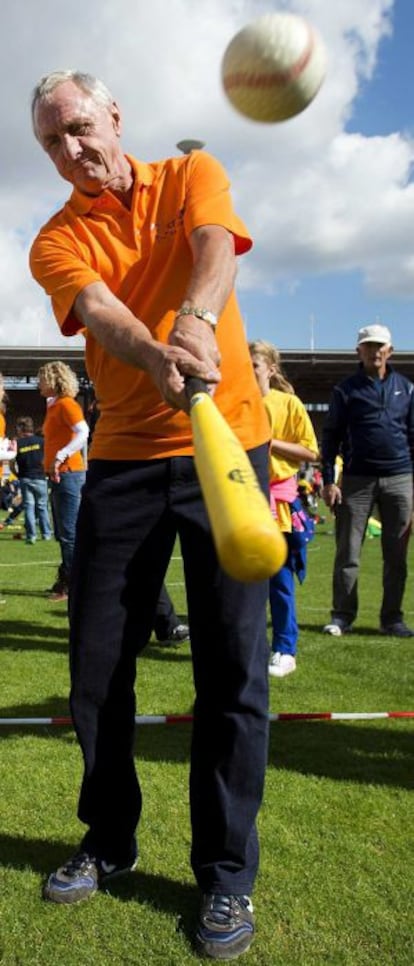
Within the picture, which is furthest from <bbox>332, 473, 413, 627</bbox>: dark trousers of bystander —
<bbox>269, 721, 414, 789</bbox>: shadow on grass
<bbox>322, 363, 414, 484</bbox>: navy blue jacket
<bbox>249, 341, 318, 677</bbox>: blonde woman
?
<bbox>269, 721, 414, 789</bbox>: shadow on grass

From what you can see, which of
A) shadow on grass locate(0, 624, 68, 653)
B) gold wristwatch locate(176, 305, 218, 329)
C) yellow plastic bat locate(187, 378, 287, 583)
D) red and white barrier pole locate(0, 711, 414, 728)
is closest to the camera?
yellow plastic bat locate(187, 378, 287, 583)

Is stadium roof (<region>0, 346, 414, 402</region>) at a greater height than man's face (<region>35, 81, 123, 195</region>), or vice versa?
stadium roof (<region>0, 346, 414, 402</region>)

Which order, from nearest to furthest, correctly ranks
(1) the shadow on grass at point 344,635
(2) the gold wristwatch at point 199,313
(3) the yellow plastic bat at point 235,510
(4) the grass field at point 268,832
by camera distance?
(3) the yellow plastic bat at point 235,510
(2) the gold wristwatch at point 199,313
(4) the grass field at point 268,832
(1) the shadow on grass at point 344,635

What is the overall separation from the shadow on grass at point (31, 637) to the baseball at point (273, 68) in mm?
4841

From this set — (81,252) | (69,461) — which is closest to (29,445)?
(69,461)

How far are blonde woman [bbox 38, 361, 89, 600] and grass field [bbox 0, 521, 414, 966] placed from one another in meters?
2.86

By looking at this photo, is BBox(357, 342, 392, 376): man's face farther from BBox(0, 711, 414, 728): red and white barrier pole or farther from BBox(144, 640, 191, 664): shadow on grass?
BBox(0, 711, 414, 728): red and white barrier pole

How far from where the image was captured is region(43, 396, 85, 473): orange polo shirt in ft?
29.7

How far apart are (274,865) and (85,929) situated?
2.43 ft

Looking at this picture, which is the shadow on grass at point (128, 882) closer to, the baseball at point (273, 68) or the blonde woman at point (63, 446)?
the baseball at point (273, 68)

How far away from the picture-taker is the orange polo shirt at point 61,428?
904 centimetres

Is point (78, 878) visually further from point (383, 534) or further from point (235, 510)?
point (383, 534)

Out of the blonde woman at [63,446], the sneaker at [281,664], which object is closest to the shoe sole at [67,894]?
the sneaker at [281,664]

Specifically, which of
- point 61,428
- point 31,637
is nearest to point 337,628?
point 31,637
